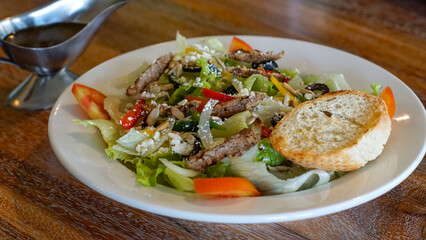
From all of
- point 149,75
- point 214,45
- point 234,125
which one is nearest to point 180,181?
point 234,125

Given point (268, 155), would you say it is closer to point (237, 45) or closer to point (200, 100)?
point (200, 100)

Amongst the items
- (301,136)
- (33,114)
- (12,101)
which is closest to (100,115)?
(33,114)

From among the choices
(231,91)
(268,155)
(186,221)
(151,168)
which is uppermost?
(231,91)

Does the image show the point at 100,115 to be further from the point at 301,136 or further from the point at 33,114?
the point at 301,136

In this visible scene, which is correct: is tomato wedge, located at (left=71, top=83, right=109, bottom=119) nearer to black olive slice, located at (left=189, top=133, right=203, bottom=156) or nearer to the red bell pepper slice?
black olive slice, located at (left=189, top=133, right=203, bottom=156)

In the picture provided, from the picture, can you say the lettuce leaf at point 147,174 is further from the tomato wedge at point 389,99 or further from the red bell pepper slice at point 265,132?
the tomato wedge at point 389,99

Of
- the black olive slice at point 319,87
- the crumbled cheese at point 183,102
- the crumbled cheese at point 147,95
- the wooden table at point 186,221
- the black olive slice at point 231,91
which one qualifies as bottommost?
the wooden table at point 186,221

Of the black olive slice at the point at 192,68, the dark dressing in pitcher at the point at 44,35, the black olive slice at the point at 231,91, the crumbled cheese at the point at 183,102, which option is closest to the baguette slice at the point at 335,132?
the black olive slice at the point at 231,91
